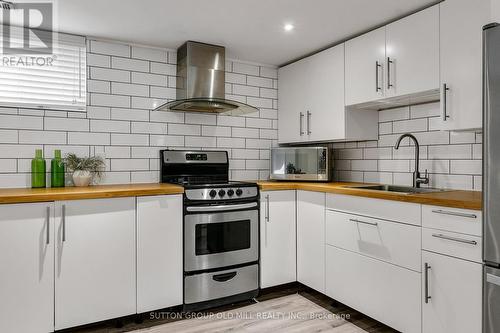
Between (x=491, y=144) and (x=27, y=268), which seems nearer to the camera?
(x=491, y=144)

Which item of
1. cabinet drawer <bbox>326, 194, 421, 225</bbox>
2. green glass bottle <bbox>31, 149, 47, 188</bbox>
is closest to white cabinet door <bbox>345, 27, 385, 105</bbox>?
cabinet drawer <bbox>326, 194, 421, 225</bbox>

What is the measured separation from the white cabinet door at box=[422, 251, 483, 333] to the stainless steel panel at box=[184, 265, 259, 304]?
4.26ft

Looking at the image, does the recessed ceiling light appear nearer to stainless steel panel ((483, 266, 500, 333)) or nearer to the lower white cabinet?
the lower white cabinet

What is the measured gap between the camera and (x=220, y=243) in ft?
8.70

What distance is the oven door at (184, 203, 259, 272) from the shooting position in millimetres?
2547

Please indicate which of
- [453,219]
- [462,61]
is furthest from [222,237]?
[462,61]

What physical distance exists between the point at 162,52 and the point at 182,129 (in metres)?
0.71

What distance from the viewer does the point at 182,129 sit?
3.16 meters

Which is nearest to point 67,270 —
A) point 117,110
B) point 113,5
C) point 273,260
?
point 117,110

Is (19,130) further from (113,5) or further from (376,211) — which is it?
(376,211)

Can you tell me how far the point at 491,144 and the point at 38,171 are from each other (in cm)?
278

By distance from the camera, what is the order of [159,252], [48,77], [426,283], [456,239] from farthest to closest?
[48,77]
[159,252]
[426,283]
[456,239]

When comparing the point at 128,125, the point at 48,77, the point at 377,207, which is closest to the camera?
the point at 377,207

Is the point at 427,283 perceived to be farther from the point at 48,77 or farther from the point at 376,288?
the point at 48,77
